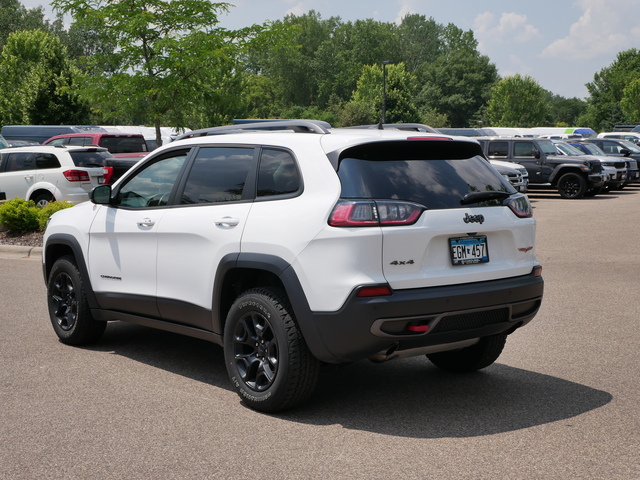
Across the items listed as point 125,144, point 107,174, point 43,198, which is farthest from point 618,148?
point 43,198

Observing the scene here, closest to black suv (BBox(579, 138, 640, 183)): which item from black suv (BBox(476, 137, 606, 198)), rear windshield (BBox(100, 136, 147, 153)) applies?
black suv (BBox(476, 137, 606, 198))

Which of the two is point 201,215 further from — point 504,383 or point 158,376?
point 504,383

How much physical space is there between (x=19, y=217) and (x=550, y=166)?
17717 millimetres

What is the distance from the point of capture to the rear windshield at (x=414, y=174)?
16.2ft

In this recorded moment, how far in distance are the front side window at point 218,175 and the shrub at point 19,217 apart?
1003 cm

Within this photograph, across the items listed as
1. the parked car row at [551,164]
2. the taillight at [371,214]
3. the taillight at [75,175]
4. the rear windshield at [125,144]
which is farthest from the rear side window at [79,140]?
the taillight at [371,214]

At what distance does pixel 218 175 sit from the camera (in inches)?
228

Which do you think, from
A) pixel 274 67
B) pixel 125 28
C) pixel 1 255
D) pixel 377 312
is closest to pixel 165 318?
pixel 377 312

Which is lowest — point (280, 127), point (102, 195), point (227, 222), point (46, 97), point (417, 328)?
point (417, 328)

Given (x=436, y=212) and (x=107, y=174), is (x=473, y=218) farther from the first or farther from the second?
(x=107, y=174)

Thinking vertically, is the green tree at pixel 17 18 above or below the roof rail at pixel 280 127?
above

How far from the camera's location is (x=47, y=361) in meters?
6.57

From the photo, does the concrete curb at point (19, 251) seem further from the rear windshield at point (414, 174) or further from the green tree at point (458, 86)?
the green tree at point (458, 86)

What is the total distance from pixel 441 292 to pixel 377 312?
431mm
